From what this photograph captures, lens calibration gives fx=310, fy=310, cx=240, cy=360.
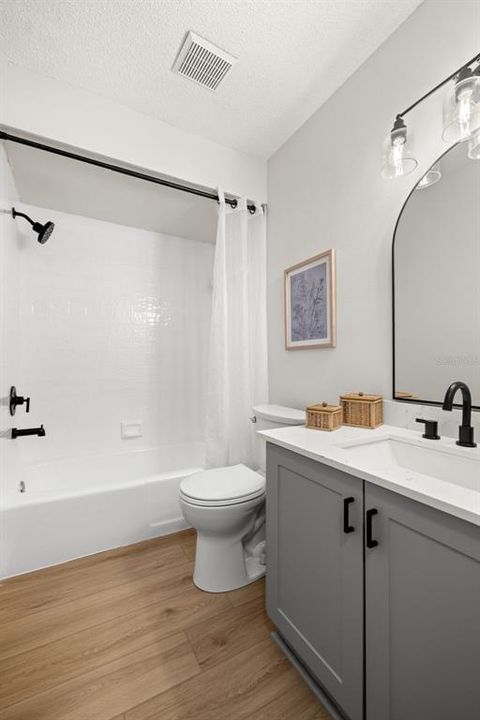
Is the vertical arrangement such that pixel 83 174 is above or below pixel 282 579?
above

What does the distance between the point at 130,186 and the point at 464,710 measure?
2.55 metres

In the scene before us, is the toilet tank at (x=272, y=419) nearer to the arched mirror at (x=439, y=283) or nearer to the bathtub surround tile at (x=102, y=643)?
the arched mirror at (x=439, y=283)

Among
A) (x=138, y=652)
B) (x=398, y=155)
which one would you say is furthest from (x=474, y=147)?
(x=138, y=652)

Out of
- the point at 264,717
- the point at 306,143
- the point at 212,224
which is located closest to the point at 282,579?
the point at 264,717

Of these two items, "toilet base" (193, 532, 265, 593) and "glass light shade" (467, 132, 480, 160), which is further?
"toilet base" (193, 532, 265, 593)

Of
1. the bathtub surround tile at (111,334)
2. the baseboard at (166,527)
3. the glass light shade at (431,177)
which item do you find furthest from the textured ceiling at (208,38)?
the baseboard at (166,527)

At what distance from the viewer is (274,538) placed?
1.21 metres

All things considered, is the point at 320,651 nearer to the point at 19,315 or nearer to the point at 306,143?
the point at 306,143

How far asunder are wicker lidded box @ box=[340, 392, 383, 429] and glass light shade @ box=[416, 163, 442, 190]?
2.85ft

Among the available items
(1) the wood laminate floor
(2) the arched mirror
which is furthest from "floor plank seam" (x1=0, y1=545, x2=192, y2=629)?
(2) the arched mirror

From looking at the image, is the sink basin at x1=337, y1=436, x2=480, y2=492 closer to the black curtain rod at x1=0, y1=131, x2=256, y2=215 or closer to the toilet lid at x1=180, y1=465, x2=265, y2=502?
the toilet lid at x1=180, y1=465, x2=265, y2=502

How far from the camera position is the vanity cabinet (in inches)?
24.9

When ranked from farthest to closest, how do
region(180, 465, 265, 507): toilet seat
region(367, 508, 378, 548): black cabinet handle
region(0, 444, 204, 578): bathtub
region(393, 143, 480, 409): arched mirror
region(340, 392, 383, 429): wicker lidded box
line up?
region(0, 444, 204, 578): bathtub < region(180, 465, 265, 507): toilet seat < region(340, 392, 383, 429): wicker lidded box < region(393, 143, 480, 409): arched mirror < region(367, 508, 378, 548): black cabinet handle

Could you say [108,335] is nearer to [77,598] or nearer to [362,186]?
[77,598]
